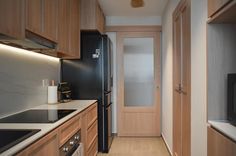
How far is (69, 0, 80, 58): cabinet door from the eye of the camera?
3.13 meters

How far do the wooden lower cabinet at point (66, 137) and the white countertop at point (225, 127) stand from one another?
109 cm

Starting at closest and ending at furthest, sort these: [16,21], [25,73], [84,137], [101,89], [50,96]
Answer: [16,21]
[25,73]
[84,137]
[50,96]
[101,89]

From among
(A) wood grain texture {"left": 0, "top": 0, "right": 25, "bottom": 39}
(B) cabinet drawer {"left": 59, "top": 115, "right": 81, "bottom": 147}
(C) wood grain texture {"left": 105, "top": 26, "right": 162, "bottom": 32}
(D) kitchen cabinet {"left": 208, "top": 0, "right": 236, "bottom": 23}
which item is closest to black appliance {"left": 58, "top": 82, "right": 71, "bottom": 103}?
(B) cabinet drawer {"left": 59, "top": 115, "right": 81, "bottom": 147}

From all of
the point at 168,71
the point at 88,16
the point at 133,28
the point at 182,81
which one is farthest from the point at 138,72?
the point at 182,81

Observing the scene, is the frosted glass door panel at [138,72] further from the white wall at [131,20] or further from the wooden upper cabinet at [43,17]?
the wooden upper cabinet at [43,17]

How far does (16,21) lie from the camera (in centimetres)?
162

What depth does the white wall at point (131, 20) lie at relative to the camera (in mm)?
5051

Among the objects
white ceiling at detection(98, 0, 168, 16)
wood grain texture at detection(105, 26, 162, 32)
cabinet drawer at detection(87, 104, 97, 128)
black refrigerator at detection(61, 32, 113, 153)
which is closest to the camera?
cabinet drawer at detection(87, 104, 97, 128)

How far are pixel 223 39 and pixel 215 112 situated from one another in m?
0.53

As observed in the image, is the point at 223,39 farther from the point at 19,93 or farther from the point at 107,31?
the point at 107,31

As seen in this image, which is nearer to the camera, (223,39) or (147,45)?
(223,39)

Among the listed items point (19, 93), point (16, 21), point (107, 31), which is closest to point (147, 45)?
point (107, 31)

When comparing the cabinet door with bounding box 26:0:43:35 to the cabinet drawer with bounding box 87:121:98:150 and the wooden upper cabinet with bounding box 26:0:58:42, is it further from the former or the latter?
the cabinet drawer with bounding box 87:121:98:150

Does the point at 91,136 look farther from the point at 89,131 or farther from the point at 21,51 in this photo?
the point at 21,51
